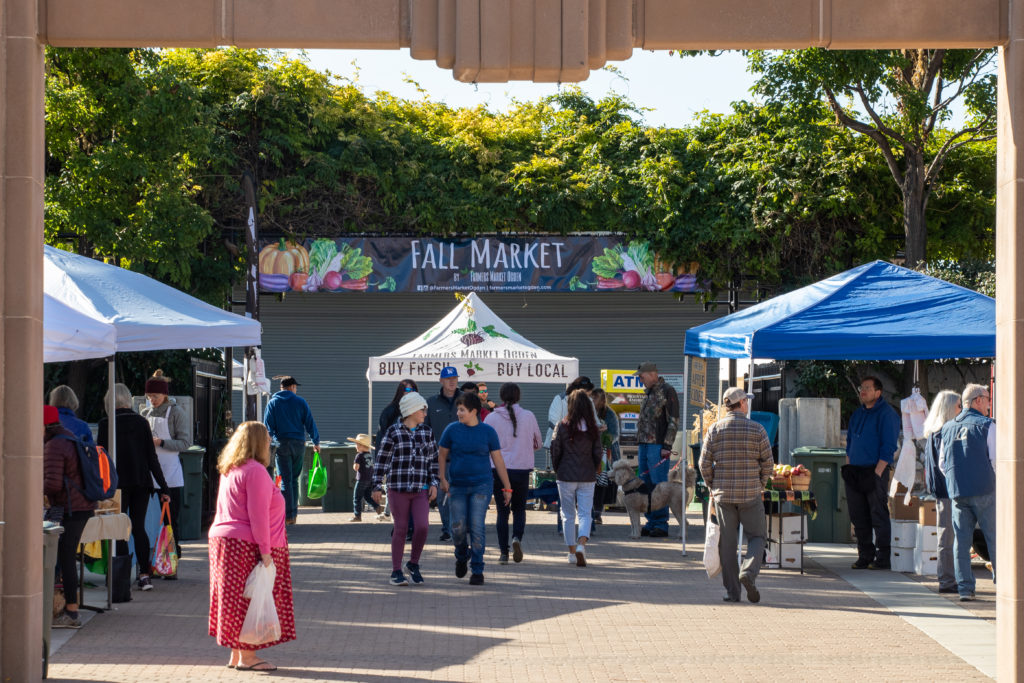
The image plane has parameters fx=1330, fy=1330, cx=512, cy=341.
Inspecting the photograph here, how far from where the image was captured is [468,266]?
87.1ft

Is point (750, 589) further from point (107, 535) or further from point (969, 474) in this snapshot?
point (107, 535)

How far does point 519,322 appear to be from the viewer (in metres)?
28.3

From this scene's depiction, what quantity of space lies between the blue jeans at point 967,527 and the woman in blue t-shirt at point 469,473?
4.27 metres

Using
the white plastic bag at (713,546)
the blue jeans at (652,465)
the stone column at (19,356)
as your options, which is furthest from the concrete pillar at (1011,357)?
the blue jeans at (652,465)

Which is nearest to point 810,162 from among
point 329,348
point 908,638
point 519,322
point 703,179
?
point 703,179

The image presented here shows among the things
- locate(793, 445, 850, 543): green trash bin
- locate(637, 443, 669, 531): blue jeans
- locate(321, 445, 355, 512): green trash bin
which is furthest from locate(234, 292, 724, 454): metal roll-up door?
locate(793, 445, 850, 543): green trash bin

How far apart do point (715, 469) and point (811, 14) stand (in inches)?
196

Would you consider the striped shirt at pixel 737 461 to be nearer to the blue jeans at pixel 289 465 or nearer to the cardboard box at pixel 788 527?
the cardboard box at pixel 788 527

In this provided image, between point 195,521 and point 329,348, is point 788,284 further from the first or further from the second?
point 195,521

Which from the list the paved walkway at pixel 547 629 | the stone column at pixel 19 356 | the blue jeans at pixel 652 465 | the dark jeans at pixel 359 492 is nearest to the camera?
the stone column at pixel 19 356

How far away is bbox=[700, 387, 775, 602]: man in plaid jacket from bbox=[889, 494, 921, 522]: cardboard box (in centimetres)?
291

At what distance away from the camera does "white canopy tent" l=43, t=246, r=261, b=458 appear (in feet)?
36.1

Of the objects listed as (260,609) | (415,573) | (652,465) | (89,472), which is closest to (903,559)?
(652,465)

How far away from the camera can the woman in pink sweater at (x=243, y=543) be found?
860 centimetres
